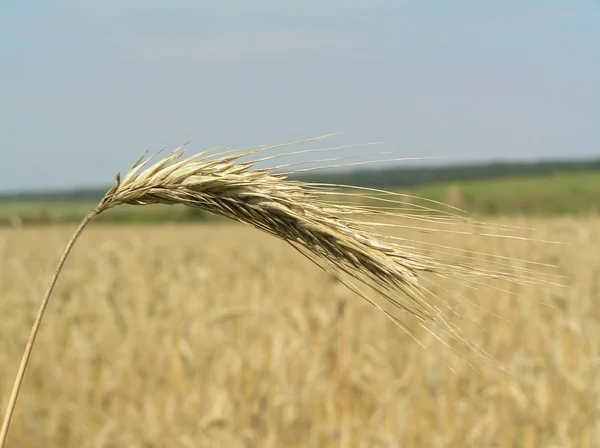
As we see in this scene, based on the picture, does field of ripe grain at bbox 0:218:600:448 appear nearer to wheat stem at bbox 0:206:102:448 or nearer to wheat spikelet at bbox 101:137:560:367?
wheat spikelet at bbox 101:137:560:367

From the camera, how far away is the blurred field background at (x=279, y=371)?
11.5ft

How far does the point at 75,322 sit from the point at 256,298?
1.42 metres

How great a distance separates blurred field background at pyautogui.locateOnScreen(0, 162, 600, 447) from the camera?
3.49 meters

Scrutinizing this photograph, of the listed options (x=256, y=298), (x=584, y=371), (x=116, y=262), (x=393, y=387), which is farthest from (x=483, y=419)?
(x=116, y=262)

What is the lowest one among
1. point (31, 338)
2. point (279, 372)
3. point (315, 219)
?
point (279, 372)

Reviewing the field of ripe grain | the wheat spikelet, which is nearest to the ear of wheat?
the wheat spikelet

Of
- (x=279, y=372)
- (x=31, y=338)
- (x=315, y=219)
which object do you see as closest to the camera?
(x=31, y=338)

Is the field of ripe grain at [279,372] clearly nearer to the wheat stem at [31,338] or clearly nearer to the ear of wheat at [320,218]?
the ear of wheat at [320,218]

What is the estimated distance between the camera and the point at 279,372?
151 inches

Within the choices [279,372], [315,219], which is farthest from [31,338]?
[279,372]

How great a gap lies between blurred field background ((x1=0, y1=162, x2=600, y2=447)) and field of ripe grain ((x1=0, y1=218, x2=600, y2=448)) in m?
0.01

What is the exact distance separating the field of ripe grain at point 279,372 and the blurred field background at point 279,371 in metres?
0.01

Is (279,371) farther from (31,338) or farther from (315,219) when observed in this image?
(31,338)

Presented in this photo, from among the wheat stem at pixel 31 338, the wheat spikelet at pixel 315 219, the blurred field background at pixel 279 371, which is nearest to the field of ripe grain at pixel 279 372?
the blurred field background at pixel 279 371
